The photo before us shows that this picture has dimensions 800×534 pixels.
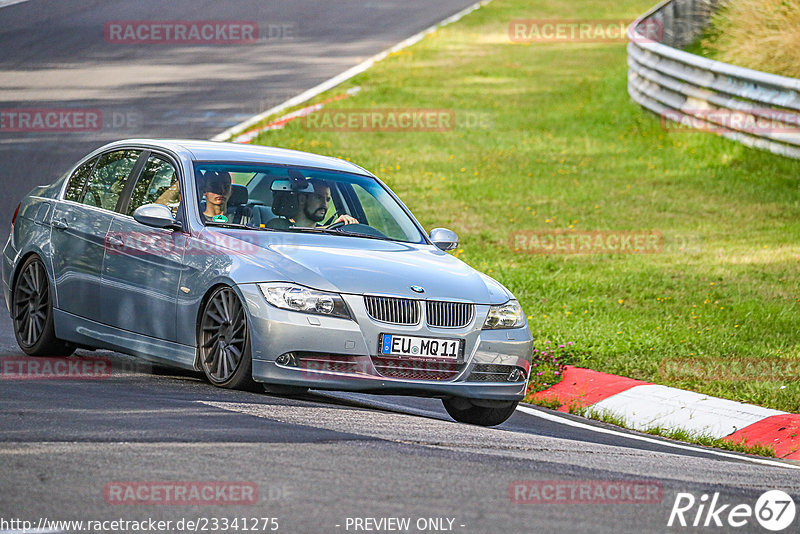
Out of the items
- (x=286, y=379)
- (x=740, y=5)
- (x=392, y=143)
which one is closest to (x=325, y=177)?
(x=286, y=379)

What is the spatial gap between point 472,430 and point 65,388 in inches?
Result: 96.8

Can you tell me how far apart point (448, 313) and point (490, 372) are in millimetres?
495

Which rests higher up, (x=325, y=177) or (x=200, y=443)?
(x=325, y=177)

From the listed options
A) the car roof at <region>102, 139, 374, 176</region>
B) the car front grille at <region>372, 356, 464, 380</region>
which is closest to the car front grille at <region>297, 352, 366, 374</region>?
the car front grille at <region>372, 356, 464, 380</region>

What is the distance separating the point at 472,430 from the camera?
786cm

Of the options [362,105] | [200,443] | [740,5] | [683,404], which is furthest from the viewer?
[362,105]

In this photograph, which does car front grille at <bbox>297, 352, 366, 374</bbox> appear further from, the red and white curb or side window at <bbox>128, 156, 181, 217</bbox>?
the red and white curb

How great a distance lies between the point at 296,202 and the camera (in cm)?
898

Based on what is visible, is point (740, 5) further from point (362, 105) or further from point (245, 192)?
point (245, 192)

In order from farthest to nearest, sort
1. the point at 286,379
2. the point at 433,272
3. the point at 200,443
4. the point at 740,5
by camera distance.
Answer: the point at 740,5, the point at 433,272, the point at 286,379, the point at 200,443

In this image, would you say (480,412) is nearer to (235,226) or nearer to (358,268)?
(358,268)

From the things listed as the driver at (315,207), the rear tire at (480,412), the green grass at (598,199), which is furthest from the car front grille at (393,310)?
the green grass at (598,199)

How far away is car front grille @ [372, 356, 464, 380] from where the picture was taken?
784 centimetres

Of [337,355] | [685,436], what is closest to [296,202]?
[337,355]
